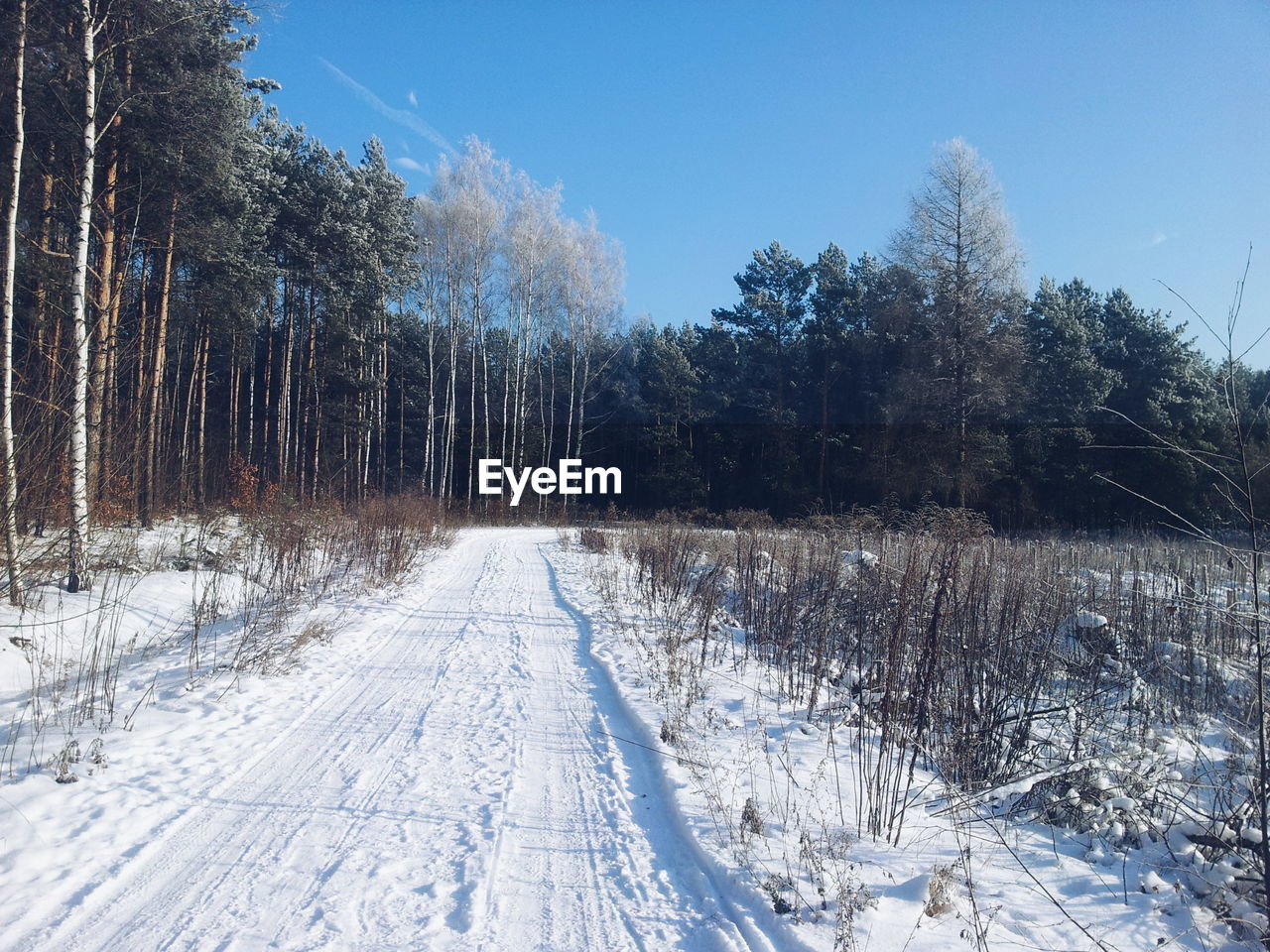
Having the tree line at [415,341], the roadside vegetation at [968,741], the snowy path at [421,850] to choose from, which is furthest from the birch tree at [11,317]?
the roadside vegetation at [968,741]

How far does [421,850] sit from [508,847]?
0.40m

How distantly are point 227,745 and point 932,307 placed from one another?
25.8 metres

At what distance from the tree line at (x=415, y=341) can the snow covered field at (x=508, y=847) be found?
3599 mm

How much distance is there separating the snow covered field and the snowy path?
0.04ft

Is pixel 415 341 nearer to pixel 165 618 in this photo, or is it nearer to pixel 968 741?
pixel 165 618

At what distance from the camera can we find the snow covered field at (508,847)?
260cm

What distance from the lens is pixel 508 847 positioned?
10.5 feet

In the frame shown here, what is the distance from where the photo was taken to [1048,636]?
5.97m

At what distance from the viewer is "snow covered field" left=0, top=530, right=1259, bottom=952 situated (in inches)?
102

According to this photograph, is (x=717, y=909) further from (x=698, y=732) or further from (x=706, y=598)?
(x=706, y=598)

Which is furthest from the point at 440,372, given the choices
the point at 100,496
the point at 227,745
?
the point at 227,745

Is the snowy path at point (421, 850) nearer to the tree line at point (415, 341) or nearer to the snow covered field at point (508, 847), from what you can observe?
the snow covered field at point (508, 847)

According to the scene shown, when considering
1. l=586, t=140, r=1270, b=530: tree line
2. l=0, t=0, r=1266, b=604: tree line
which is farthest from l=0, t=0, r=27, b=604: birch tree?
l=586, t=140, r=1270, b=530: tree line

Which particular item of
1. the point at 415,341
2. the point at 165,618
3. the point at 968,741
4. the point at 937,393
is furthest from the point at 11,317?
the point at 415,341
